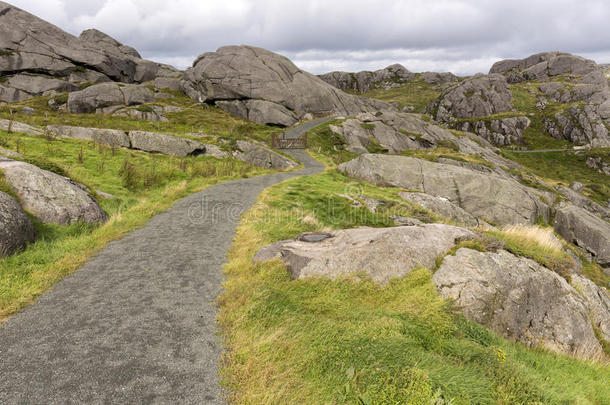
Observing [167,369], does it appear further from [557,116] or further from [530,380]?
[557,116]

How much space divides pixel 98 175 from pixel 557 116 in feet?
560

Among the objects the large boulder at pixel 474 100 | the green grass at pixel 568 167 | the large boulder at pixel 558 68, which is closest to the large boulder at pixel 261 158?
the green grass at pixel 568 167

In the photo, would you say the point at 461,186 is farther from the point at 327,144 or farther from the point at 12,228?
the point at 327,144

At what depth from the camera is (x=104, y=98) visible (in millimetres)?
72875

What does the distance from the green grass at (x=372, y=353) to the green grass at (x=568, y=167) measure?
322 feet

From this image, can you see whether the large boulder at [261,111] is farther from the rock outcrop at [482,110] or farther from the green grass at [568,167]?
the rock outcrop at [482,110]

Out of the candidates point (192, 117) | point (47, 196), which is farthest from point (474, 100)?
point (47, 196)

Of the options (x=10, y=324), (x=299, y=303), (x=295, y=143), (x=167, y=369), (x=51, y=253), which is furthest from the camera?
(x=295, y=143)

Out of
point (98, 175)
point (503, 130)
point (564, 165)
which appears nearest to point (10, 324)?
point (98, 175)

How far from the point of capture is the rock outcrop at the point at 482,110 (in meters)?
124

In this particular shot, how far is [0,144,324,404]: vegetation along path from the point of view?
190 inches

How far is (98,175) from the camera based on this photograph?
19.5 metres

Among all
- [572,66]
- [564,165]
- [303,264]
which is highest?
[572,66]

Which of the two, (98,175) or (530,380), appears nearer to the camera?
(530,380)
